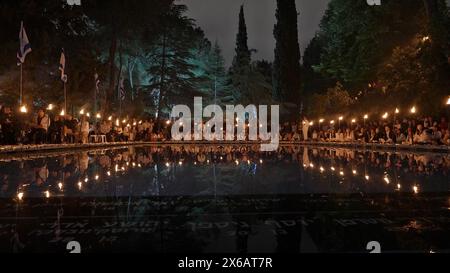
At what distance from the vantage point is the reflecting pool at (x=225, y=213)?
12.5 feet

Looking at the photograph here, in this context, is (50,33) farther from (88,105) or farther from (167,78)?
(167,78)

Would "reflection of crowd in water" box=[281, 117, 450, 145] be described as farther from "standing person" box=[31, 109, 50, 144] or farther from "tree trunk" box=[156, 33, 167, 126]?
"standing person" box=[31, 109, 50, 144]

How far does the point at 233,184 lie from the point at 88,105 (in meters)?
31.8

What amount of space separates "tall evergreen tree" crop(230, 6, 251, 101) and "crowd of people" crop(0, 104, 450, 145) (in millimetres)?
16270

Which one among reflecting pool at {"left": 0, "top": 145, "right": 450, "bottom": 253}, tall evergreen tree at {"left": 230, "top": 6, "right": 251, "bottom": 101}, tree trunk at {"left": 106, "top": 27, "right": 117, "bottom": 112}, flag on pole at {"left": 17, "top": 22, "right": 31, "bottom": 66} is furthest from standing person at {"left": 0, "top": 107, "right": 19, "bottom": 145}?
tall evergreen tree at {"left": 230, "top": 6, "right": 251, "bottom": 101}

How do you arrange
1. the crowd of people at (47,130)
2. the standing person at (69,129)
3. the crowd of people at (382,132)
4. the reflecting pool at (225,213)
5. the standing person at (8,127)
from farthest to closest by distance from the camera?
the standing person at (69,129)
the crowd of people at (382,132)
the crowd of people at (47,130)
the standing person at (8,127)
the reflecting pool at (225,213)

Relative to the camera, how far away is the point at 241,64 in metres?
57.0

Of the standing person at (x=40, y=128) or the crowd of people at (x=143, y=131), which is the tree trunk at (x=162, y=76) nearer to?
the crowd of people at (x=143, y=131)

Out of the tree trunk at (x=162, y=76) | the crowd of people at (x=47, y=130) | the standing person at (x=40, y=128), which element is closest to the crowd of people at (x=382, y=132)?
the tree trunk at (x=162, y=76)

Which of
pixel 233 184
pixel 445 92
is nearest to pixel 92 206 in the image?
pixel 233 184

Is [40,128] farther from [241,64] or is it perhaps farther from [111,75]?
[241,64]

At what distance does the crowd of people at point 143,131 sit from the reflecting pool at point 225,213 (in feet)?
36.6

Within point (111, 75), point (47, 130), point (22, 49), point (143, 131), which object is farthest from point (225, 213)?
point (143, 131)

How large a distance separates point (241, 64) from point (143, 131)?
847 inches
